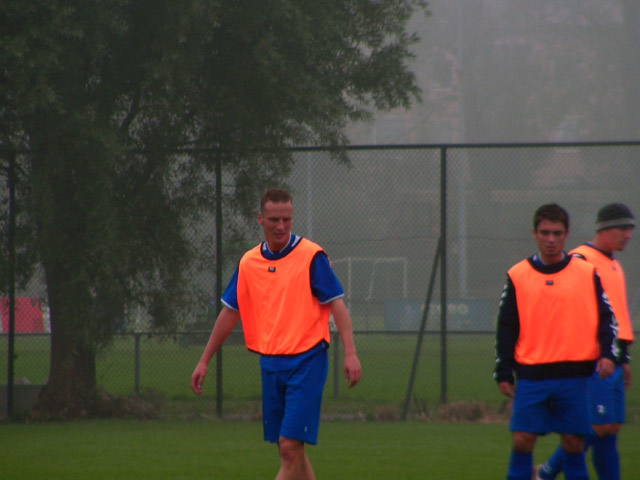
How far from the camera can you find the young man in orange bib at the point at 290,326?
559cm

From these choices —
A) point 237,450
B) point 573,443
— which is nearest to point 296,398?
point 573,443

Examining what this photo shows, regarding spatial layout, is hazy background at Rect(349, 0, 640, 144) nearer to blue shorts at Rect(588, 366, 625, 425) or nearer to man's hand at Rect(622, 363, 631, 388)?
man's hand at Rect(622, 363, 631, 388)

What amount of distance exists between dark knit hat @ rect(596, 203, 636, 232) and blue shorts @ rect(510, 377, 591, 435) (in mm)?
1330

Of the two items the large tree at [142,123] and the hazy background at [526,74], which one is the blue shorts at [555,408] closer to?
the large tree at [142,123]

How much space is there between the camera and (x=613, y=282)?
6.46m

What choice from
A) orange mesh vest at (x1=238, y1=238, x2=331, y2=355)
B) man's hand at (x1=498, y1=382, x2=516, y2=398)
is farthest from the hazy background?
man's hand at (x1=498, y1=382, x2=516, y2=398)

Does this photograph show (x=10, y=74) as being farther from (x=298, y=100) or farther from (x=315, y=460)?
(x=315, y=460)

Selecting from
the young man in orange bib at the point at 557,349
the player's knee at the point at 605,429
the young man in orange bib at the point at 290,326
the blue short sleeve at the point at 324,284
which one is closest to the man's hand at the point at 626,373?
the player's knee at the point at 605,429

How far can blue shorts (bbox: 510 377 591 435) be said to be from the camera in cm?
562

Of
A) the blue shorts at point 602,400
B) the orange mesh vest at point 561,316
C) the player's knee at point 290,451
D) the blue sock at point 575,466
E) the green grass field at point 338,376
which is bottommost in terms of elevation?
the green grass field at point 338,376

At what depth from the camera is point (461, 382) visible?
1609 centimetres

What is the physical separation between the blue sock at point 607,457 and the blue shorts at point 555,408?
2.27ft

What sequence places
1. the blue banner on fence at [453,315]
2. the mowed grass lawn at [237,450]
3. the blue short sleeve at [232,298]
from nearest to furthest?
the blue short sleeve at [232,298], the mowed grass lawn at [237,450], the blue banner on fence at [453,315]

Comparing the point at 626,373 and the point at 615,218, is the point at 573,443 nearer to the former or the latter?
the point at 626,373
